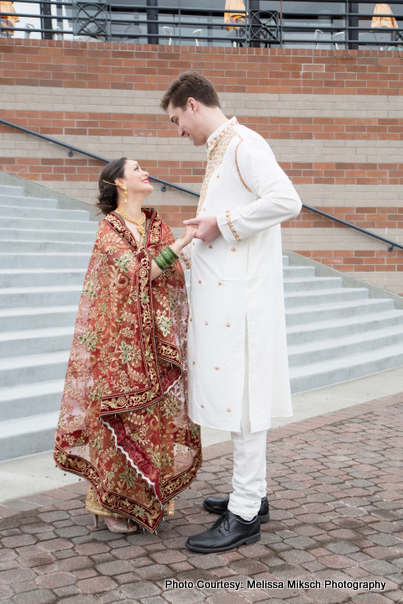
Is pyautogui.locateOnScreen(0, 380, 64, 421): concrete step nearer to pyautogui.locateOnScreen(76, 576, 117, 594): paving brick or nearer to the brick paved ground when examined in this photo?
the brick paved ground

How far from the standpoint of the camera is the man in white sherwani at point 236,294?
115 inches

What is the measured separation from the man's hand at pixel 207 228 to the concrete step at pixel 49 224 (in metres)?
4.52

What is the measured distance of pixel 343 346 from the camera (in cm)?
722

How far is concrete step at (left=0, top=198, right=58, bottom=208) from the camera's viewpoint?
786 centimetres

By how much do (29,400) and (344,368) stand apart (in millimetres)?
3429

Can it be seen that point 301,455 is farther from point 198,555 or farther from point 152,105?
point 152,105

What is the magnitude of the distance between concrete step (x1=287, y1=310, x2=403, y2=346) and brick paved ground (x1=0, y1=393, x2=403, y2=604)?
289 centimetres

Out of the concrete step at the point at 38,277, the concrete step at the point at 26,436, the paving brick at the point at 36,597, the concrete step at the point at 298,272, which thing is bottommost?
the paving brick at the point at 36,597

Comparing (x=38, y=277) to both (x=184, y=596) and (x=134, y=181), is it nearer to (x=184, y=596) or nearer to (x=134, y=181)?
(x=134, y=181)

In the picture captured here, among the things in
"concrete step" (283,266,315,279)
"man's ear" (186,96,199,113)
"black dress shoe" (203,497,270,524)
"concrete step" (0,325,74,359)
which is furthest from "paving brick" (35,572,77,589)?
"concrete step" (283,266,315,279)

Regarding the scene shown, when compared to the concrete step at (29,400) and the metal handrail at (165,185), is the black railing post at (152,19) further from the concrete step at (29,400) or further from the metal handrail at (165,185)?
the concrete step at (29,400)

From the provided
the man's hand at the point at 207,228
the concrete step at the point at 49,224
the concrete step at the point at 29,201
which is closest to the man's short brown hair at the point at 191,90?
the man's hand at the point at 207,228

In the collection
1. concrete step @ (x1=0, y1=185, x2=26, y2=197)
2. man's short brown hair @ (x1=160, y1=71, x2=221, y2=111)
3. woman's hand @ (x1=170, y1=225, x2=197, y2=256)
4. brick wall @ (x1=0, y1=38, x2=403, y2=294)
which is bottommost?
woman's hand @ (x1=170, y1=225, x2=197, y2=256)

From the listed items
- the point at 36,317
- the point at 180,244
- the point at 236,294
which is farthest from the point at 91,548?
the point at 36,317
